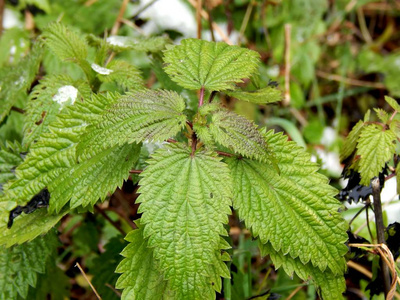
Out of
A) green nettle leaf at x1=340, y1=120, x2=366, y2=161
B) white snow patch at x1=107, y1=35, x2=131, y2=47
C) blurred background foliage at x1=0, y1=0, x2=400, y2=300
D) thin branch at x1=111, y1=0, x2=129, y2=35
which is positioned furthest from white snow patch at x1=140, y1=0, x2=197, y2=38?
green nettle leaf at x1=340, y1=120, x2=366, y2=161

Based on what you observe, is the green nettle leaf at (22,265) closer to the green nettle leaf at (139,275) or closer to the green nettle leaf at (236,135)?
the green nettle leaf at (139,275)

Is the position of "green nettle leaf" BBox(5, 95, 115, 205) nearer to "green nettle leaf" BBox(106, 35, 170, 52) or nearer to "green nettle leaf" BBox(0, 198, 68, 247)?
"green nettle leaf" BBox(0, 198, 68, 247)

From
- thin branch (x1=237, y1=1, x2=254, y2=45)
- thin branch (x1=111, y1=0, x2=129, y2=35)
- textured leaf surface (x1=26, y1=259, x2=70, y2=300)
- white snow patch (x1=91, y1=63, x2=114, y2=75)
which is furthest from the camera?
thin branch (x1=237, y1=1, x2=254, y2=45)

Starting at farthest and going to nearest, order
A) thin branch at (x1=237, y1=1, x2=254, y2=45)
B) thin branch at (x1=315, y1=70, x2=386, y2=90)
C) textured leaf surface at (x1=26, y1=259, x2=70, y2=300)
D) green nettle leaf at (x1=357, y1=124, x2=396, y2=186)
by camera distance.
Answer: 1. thin branch at (x1=315, y1=70, x2=386, y2=90)
2. thin branch at (x1=237, y1=1, x2=254, y2=45)
3. textured leaf surface at (x1=26, y1=259, x2=70, y2=300)
4. green nettle leaf at (x1=357, y1=124, x2=396, y2=186)

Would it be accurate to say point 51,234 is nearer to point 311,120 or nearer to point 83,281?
point 83,281

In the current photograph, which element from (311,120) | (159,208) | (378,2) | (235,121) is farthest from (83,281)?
(378,2)

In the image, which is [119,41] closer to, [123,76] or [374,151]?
[123,76]
